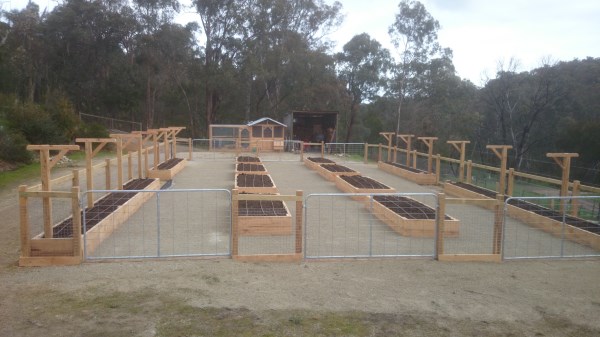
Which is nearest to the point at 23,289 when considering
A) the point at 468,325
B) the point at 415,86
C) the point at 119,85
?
the point at 468,325

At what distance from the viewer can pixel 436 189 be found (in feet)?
62.6

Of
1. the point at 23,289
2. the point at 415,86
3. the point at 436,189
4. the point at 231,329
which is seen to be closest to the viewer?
the point at 231,329

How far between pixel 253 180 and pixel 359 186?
12.5 ft

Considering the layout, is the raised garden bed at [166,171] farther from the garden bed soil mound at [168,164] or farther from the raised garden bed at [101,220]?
the raised garden bed at [101,220]

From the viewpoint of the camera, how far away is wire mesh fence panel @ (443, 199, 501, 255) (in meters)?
9.05

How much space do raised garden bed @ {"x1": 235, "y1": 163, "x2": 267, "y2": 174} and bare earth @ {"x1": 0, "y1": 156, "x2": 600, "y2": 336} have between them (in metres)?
12.4

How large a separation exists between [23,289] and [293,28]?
4825 centimetres

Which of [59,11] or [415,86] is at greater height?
[59,11]

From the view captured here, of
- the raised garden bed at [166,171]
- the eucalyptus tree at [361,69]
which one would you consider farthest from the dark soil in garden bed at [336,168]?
the eucalyptus tree at [361,69]

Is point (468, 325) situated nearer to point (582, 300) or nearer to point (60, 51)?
point (582, 300)

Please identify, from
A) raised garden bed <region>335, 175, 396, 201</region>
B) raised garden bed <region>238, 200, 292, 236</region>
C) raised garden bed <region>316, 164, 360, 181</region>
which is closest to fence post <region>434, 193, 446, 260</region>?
raised garden bed <region>238, 200, 292, 236</region>

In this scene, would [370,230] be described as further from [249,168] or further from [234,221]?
[249,168]

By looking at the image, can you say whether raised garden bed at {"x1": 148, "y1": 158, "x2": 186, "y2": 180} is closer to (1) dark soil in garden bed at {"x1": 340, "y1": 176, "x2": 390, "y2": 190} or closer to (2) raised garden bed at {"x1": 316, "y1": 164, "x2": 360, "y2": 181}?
(2) raised garden bed at {"x1": 316, "y1": 164, "x2": 360, "y2": 181}

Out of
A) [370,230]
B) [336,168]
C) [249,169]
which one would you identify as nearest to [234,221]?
[370,230]
